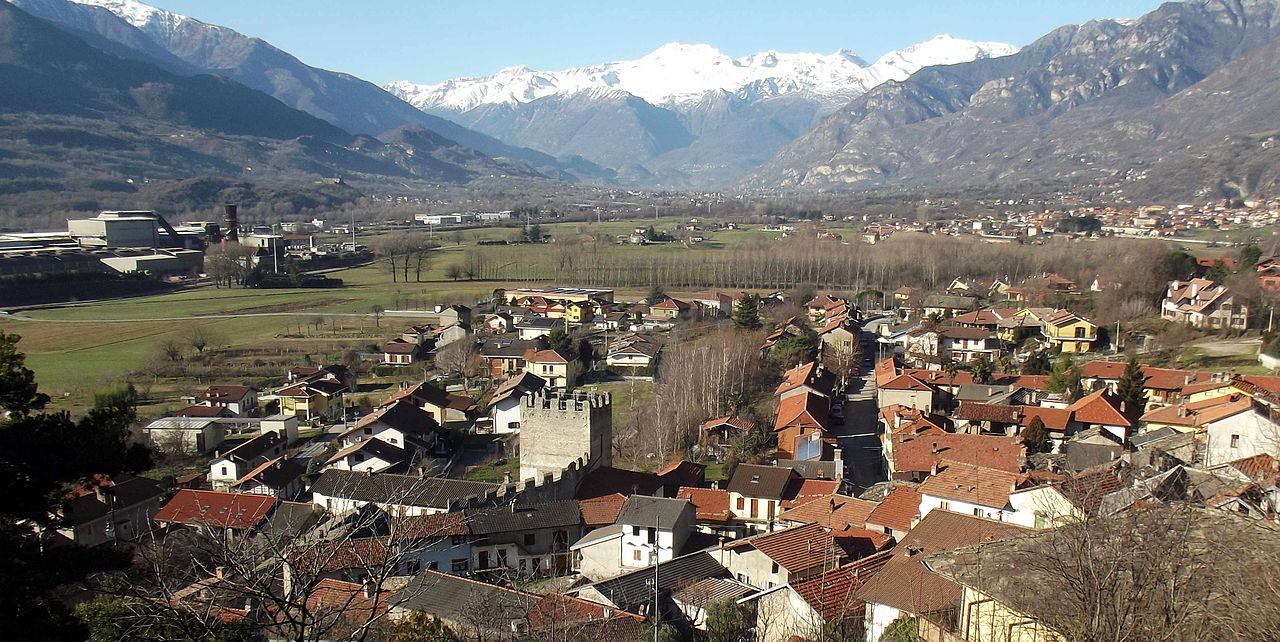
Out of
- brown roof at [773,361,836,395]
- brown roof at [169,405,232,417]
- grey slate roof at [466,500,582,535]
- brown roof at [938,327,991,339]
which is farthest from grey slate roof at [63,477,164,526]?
brown roof at [938,327,991,339]

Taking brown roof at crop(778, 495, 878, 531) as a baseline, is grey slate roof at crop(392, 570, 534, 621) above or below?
above

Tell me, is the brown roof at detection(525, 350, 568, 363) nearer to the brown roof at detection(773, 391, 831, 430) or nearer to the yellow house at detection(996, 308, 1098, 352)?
the brown roof at detection(773, 391, 831, 430)

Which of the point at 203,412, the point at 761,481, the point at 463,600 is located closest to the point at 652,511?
the point at 761,481

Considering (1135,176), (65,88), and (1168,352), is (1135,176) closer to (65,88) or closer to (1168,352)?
(1168,352)

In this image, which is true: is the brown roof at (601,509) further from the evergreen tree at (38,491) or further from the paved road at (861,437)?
the evergreen tree at (38,491)

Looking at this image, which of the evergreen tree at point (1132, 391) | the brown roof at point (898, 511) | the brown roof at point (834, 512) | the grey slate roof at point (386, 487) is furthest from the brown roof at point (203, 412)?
the evergreen tree at point (1132, 391)

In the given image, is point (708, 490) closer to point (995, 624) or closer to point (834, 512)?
point (834, 512)
